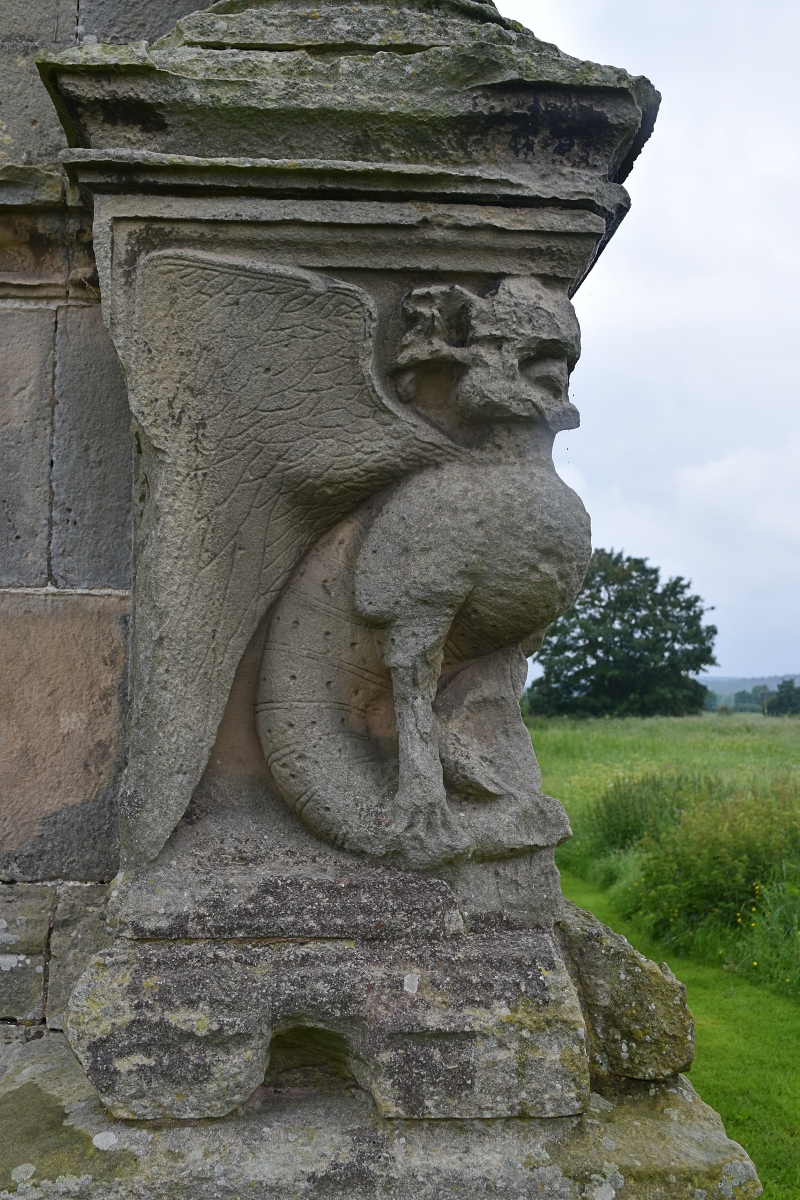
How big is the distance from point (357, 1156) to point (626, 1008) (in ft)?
2.20

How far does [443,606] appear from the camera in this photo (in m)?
1.96

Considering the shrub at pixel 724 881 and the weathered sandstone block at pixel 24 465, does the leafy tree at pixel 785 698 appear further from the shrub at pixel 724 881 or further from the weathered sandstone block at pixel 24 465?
the weathered sandstone block at pixel 24 465

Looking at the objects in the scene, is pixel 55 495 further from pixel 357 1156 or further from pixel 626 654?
pixel 626 654

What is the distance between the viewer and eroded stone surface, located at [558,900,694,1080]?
1.94 m

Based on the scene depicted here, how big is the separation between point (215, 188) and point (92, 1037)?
175 centimetres

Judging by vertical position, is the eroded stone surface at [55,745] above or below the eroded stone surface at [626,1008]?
above

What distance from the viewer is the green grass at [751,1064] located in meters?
3.15

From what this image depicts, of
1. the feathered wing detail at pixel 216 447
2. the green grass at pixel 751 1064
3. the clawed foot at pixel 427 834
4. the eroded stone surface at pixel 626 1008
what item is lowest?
the green grass at pixel 751 1064

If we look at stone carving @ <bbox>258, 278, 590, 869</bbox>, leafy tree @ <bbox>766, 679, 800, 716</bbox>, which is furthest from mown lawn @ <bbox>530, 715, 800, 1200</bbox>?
leafy tree @ <bbox>766, 679, 800, 716</bbox>

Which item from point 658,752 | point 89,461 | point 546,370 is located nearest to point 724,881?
point 546,370

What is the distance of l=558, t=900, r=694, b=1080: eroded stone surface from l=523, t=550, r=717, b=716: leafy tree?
21.1 meters

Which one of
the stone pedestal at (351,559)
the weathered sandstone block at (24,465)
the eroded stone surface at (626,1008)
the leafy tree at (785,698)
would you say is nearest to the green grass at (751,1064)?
the eroded stone surface at (626,1008)

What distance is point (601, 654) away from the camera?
24281mm

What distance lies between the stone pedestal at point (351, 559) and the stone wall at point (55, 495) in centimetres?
41
